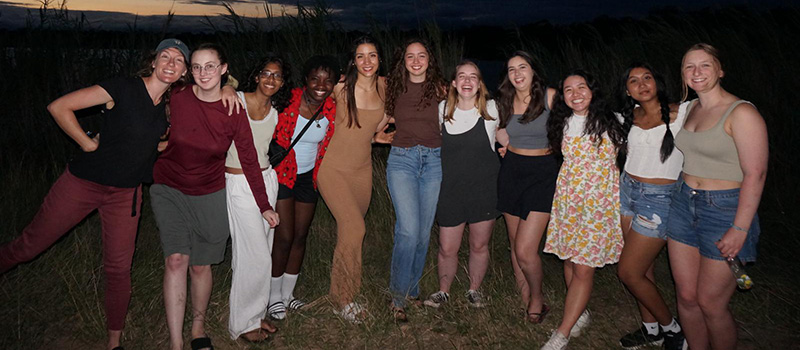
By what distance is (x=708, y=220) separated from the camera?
299 cm

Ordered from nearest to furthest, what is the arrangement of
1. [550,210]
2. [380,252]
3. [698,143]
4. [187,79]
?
[698,143] → [187,79] → [550,210] → [380,252]

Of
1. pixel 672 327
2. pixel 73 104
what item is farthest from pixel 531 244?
pixel 73 104

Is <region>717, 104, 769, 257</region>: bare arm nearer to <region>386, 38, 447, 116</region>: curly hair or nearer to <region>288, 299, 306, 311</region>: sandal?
<region>386, 38, 447, 116</region>: curly hair

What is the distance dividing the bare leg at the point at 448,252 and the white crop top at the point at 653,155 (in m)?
1.33

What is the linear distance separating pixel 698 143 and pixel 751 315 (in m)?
2.14

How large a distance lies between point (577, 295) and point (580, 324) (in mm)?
575

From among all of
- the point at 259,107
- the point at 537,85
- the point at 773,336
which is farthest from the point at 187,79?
the point at 773,336

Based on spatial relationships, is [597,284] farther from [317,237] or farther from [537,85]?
[317,237]

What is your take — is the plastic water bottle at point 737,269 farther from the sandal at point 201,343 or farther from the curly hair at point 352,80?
the sandal at point 201,343

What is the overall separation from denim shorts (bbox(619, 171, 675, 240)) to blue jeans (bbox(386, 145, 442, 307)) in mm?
1380

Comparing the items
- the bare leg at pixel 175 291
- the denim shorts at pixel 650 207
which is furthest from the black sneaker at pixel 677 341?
the bare leg at pixel 175 291

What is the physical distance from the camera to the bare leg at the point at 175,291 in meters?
3.47

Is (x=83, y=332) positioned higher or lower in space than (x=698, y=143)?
lower

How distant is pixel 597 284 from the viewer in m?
4.94
